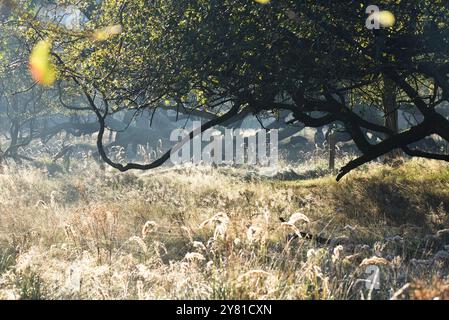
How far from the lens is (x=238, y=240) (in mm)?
6734

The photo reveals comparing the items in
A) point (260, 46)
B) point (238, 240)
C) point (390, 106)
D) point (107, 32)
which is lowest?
point (238, 240)

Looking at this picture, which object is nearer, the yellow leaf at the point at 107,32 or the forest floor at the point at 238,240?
the forest floor at the point at 238,240

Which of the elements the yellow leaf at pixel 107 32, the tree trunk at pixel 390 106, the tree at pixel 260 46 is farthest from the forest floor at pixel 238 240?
the yellow leaf at pixel 107 32

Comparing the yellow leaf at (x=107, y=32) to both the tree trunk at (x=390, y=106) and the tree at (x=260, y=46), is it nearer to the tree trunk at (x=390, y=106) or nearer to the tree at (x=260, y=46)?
the tree at (x=260, y=46)

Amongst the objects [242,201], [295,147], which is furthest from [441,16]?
[295,147]

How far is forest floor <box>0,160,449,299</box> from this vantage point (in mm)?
6211

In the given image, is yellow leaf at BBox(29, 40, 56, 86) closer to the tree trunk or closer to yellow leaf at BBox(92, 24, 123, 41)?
yellow leaf at BBox(92, 24, 123, 41)

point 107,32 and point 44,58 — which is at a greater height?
point 107,32

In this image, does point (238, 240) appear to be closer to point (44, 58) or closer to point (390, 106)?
point (44, 58)

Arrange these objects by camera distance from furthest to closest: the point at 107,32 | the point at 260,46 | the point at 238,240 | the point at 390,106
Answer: the point at 390,106
the point at 107,32
the point at 260,46
the point at 238,240

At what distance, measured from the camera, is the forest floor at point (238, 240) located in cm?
621

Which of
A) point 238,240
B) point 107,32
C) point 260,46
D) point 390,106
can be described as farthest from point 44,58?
point 390,106
